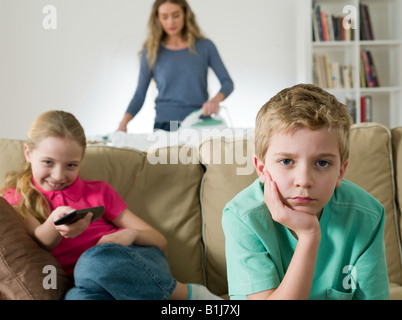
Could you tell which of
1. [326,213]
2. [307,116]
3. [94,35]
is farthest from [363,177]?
[94,35]

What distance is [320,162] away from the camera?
0.82 meters

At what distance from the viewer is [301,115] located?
0.81 m

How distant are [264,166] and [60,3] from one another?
3.80 metres

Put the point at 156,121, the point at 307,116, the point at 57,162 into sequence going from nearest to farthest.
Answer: the point at 307,116, the point at 57,162, the point at 156,121

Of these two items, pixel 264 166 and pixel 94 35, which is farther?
pixel 94 35

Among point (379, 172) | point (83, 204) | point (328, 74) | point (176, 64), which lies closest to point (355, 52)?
point (328, 74)

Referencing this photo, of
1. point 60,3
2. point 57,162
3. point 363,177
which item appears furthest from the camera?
point 60,3

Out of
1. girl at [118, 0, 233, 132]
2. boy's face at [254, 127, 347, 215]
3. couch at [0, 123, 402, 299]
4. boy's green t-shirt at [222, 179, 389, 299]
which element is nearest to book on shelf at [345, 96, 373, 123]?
girl at [118, 0, 233, 132]

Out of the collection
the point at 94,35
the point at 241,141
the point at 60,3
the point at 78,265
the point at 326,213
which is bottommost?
the point at 78,265

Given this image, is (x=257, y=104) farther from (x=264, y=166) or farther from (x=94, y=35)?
(x=264, y=166)

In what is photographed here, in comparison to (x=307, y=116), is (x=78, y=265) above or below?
below

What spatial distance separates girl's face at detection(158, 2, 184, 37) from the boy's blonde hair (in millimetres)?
1902

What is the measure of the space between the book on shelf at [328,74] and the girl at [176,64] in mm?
1434

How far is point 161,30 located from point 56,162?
1533 millimetres
